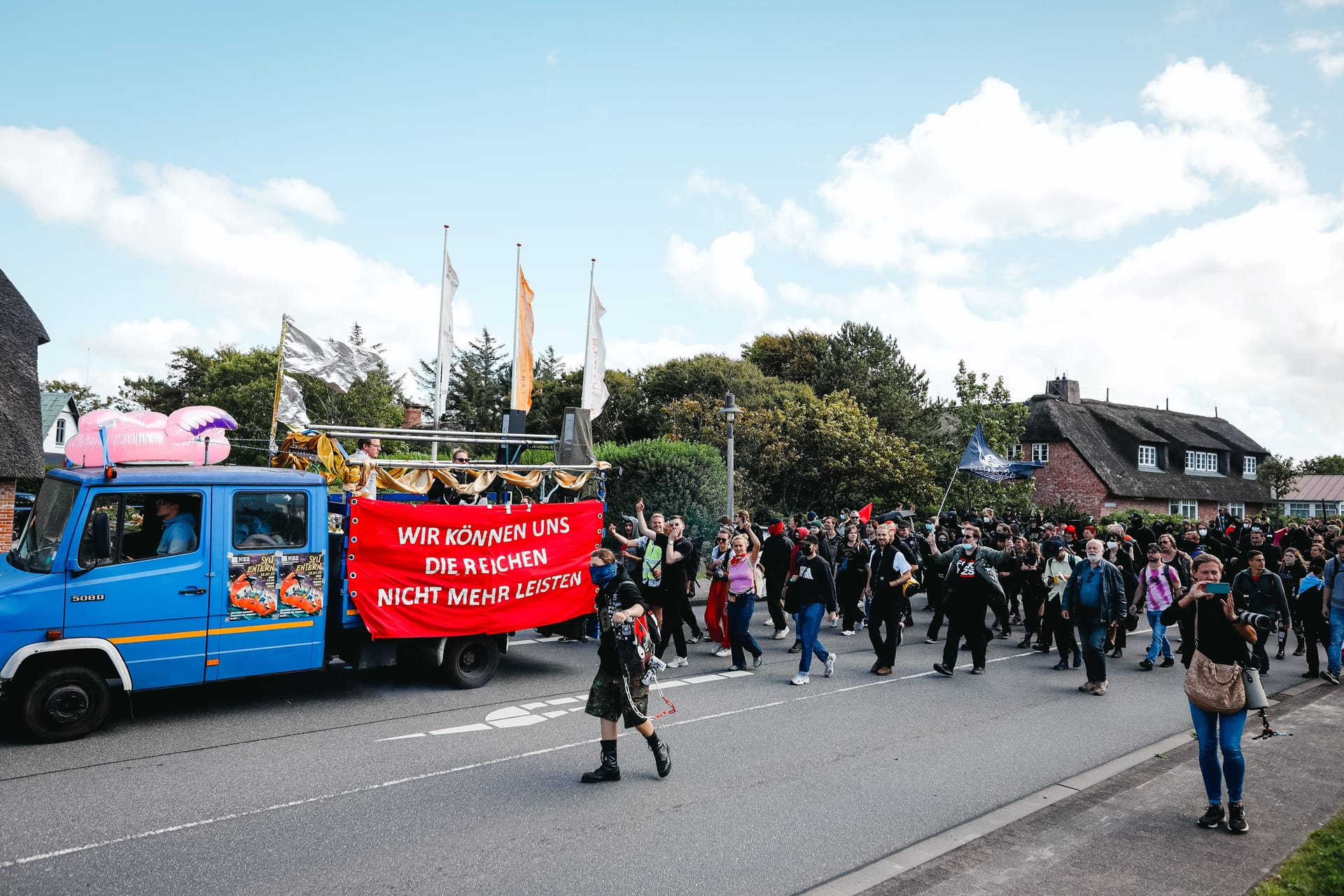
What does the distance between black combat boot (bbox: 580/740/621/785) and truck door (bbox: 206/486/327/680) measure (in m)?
3.38

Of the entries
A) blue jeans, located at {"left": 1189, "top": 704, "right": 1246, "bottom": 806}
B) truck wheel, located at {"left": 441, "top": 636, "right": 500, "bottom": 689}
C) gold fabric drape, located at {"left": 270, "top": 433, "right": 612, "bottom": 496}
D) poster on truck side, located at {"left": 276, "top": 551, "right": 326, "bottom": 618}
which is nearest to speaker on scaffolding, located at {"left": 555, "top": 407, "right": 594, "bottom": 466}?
gold fabric drape, located at {"left": 270, "top": 433, "right": 612, "bottom": 496}

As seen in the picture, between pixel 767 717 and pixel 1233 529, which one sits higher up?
pixel 1233 529

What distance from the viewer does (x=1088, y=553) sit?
409 inches

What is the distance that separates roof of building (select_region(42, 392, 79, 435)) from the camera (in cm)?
4831

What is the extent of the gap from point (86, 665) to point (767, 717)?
620 centimetres

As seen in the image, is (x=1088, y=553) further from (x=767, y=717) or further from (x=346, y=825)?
(x=346, y=825)

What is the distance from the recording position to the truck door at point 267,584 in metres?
7.92

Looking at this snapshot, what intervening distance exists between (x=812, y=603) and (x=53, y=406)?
5323cm

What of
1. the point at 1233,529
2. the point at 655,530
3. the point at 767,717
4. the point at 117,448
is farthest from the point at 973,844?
the point at 1233,529

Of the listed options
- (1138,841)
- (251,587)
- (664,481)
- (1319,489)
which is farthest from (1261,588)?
(1319,489)

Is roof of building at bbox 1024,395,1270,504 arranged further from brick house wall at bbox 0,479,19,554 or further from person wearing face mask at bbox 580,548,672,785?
brick house wall at bbox 0,479,19,554

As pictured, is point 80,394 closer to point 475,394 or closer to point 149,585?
point 475,394

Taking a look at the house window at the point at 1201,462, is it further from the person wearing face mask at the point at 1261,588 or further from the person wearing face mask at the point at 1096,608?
the person wearing face mask at the point at 1096,608

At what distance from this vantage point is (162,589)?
7.60m
